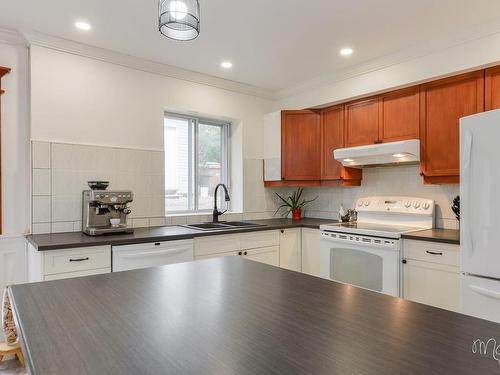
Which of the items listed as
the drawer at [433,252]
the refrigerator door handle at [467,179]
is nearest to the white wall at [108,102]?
the drawer at [433,252]

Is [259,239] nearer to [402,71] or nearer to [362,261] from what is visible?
[362,261]

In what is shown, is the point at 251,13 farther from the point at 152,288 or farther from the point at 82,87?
the point at 152,288

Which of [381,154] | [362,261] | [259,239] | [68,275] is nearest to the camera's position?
[68,275]

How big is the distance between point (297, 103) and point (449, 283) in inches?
97.4

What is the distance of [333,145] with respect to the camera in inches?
144

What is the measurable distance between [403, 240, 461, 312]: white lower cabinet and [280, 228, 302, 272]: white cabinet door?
3.86ft

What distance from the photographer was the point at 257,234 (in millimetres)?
3277

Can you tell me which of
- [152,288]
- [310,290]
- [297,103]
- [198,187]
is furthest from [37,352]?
[297,103]

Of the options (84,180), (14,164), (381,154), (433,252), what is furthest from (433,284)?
(14,164)

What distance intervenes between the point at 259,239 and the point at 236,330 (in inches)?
97.1

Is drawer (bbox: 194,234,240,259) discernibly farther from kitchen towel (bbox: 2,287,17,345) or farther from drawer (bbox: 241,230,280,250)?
kitchen towel (bbox: 2,287,17,345)

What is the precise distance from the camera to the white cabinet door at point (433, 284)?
2.40 meters

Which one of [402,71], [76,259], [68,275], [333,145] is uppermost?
[402,71]

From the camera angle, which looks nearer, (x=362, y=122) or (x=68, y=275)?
(x=68, y=275)
